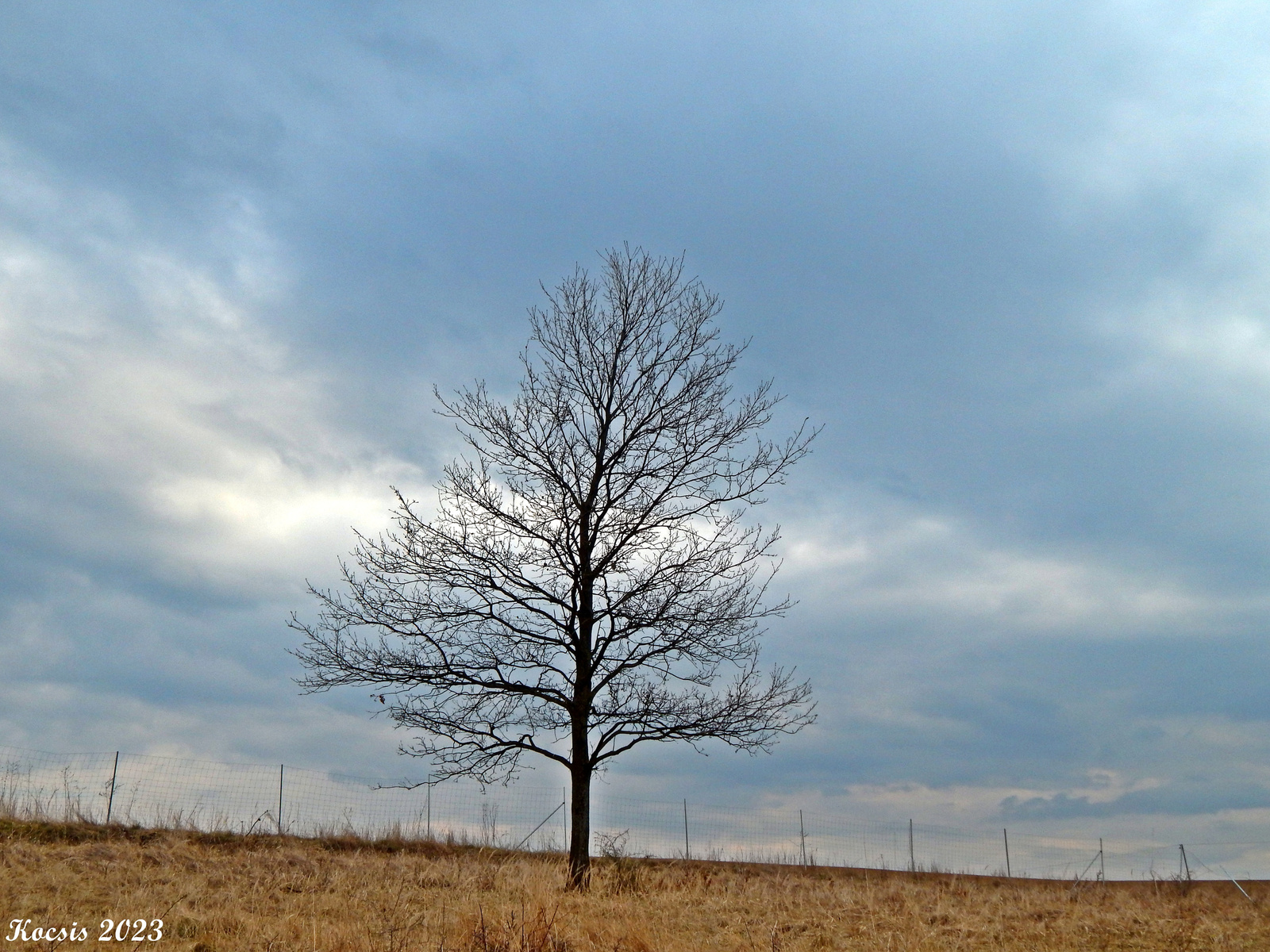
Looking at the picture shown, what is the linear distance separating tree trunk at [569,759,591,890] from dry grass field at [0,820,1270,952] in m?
0.34

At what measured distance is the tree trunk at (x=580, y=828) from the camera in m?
12.8

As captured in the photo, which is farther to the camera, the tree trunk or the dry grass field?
the tree trunk

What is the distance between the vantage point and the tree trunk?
12.8 m

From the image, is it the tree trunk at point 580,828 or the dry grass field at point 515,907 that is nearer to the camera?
the dry grass field at point 515,907

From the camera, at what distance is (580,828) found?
13.1 m

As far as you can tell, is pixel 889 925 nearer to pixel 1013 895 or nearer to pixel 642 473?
pixel 1013 895

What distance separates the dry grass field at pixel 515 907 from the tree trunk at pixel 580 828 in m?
0.34

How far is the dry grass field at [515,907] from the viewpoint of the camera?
28.3ft

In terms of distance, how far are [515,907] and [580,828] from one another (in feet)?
10.9

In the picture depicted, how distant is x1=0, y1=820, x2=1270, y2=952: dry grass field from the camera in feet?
28.3

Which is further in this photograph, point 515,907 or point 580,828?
point 580,828

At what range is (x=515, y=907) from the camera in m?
9.84

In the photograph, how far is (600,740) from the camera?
1363cm

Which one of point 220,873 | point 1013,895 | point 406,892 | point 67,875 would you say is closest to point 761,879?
point 1013,895
